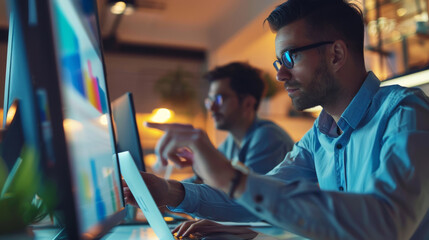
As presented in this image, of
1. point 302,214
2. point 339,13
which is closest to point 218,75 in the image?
point 339,13

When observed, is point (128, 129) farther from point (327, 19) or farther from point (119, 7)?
point (119, 7)

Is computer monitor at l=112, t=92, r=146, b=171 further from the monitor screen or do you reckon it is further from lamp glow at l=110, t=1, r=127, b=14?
lamp glow at l=110, t=1, r=127, b=14

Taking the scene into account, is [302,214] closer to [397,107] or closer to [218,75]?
[397,107]

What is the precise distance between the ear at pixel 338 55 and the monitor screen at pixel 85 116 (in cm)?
62

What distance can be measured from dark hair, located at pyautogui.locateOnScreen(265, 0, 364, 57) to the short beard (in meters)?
0.10

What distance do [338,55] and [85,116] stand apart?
2.42ft

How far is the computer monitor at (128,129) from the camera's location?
1200mm

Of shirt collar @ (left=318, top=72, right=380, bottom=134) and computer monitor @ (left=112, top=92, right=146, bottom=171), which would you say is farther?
computer monitor @ (left=112, top=92, right=146, bottom=171)

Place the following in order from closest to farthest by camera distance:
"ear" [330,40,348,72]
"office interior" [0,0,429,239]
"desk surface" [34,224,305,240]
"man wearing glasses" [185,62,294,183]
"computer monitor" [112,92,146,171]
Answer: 1. "desk surface" [34,224,305,240]
2. "ear" [330,40,348,72]
3. "computer monitor" [112,92,146,171]
4. "man wearing glasses" [185,62,294,183]
5. "office interior" [0,0,429,239]

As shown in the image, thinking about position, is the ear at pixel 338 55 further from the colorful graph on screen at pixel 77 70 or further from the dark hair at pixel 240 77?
the dark hair at pixel 240 77

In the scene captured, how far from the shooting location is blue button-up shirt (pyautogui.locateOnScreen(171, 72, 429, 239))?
624 mm

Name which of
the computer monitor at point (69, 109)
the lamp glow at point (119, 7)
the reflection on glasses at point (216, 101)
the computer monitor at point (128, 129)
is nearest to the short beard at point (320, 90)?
the computer monitor at point (128, 129)

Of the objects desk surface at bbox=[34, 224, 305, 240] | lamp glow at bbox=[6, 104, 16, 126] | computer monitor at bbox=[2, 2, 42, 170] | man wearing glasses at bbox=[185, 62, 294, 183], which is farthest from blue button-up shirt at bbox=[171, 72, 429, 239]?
man wearing glasses at bbox=[185, 62, 294, 183]

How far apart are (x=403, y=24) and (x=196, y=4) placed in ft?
9.34
